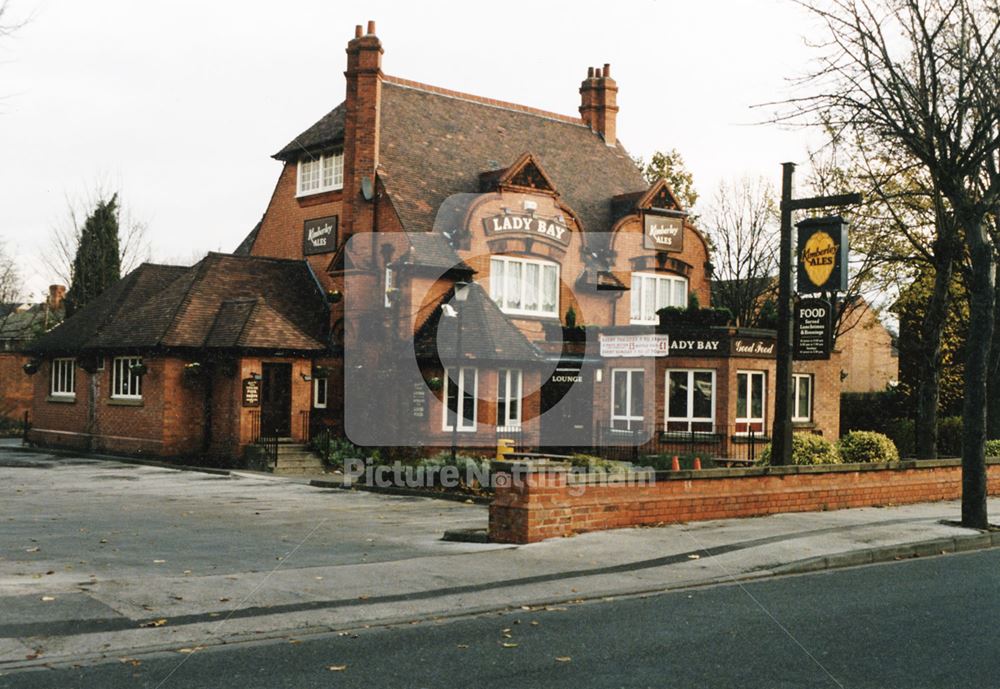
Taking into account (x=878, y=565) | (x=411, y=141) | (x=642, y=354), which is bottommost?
(x=878, y=565)

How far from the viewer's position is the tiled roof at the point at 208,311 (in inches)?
1126

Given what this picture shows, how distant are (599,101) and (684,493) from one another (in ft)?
93.8

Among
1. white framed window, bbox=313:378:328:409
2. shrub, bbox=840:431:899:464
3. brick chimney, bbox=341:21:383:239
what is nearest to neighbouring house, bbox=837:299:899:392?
brick chimney, bbox=341:21:383:239

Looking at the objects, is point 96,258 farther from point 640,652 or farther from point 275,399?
point 640,652

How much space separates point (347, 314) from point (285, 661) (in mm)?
22625

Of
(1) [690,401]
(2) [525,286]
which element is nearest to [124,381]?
(2) [525,286]

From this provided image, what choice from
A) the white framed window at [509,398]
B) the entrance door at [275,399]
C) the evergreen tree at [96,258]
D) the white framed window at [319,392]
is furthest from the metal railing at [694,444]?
the evergreen tree at [96,258]

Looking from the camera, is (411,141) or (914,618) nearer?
(914,618)

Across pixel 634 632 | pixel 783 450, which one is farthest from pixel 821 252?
pixel 634 632

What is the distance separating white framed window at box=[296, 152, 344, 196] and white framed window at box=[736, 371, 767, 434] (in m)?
13.6

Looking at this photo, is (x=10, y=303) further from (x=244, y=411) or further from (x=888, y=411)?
(x=888, y=411)

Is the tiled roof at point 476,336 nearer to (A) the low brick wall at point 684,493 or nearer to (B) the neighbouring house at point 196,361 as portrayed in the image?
(B) the neighbouring house at point 196,361

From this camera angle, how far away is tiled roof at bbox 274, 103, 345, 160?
3269cm

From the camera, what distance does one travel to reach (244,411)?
27641 mm
